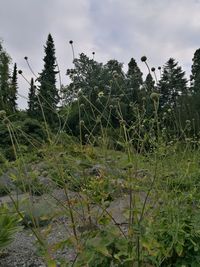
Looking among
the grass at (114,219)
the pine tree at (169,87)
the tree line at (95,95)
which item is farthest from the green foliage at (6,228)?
the pine tree at (169,87)

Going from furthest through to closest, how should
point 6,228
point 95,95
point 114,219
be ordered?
point 95,95 < point 6,228 < point 114,219

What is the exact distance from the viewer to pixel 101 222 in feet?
5.26

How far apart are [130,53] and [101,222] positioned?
208 cm

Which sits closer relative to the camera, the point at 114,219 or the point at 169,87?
the point at 114,219

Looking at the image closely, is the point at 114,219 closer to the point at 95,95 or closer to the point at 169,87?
the point at 95,95

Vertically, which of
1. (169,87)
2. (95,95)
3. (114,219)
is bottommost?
(114,219)

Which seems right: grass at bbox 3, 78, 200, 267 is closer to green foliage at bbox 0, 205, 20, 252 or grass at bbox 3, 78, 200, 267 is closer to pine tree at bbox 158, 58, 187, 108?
green foliage at bbox 0, 205, 20, 252

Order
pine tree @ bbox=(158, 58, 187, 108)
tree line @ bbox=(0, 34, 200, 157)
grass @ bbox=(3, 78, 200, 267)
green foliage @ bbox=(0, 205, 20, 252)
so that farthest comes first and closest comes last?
pine tree @ bbox=(158, 58, 187, 108) < green foliage @ bbox=(0, 205, 20, 252) < tree line @ bbox=(0, 34, 200, 157) < grass @ bbox=(3, 78, 200, 267)

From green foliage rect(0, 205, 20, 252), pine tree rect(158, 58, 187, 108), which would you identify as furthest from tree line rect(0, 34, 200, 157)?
green foliage rect(0, 205, 20, 252)

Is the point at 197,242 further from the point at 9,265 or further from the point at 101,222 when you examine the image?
the point at 9,265

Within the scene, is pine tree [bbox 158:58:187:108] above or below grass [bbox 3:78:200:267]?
above

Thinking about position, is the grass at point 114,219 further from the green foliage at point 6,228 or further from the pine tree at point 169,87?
the pine tree at point 169,87

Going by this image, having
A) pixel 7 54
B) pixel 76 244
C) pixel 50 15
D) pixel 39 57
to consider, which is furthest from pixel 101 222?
pixel 7 54

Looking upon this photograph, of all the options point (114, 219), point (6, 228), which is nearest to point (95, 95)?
point (6, 228)
